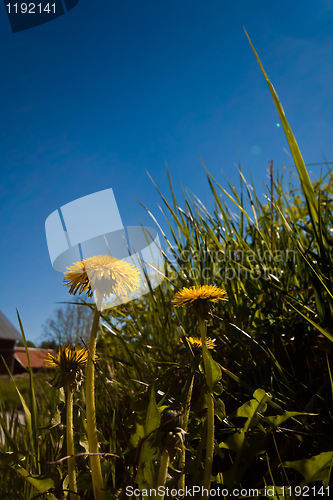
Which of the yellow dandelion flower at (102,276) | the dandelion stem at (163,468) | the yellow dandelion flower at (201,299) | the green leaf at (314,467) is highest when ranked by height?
the yellow dandelion flower at (102,276)

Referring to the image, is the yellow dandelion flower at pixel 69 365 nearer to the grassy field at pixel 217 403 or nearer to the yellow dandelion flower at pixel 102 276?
the grassy field at pixel 217 403

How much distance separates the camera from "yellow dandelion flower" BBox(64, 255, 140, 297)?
0.57m

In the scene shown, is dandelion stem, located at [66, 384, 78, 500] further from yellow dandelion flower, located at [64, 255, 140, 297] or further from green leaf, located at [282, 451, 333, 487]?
green leaf, located at [282, 451, 333, 487]

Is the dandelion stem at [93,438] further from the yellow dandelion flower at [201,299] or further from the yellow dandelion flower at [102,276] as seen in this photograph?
the yellow dandelion flower at [201,299]

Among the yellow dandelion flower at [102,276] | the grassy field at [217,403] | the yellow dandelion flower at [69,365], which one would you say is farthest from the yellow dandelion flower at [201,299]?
the yellow dandelion flower at [69,365]

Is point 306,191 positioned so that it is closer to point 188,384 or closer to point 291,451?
point 188,384

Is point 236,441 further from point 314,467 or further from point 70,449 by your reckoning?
point 70,449

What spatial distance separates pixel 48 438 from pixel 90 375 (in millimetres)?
816

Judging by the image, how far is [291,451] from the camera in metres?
0.78

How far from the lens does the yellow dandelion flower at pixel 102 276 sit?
0.57 m

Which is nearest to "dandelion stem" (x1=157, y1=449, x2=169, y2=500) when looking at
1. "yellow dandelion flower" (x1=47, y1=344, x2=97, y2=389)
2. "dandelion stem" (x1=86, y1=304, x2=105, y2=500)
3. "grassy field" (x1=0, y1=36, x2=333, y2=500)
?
"grassy field" (x1=0, y1=36, x2=333, y2=500)

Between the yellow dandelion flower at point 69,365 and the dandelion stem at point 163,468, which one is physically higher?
the yellow dandelion flower at point 69,365

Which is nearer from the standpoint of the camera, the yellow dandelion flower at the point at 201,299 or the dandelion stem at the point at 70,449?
the dandelion stem at the point at 70,449

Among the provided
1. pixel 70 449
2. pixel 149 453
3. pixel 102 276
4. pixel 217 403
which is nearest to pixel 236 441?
pixel 217 403
